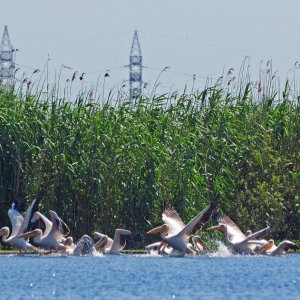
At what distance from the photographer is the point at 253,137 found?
37.8 metres

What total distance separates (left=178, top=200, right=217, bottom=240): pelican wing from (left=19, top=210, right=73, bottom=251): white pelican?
2585 millimetres

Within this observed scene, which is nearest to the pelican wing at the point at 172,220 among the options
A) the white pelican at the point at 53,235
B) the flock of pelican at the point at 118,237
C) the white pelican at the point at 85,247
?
the flock of pelican at the point at 118,237

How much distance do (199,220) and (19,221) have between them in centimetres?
448

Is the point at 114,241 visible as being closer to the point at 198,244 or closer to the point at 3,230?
the point at 198,244

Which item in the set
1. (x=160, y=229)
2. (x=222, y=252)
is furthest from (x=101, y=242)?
(x=222, y=252)

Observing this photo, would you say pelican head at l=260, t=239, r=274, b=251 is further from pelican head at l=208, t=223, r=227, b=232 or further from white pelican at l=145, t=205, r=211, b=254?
white pelican at l=145, t=205, r=211, b=254

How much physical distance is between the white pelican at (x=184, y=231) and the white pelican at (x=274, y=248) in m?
1.62

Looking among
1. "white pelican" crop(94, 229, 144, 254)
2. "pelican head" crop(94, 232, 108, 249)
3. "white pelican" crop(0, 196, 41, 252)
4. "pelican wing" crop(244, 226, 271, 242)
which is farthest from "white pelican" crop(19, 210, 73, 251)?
"pelican wing" crop(244, 226, 271, 242)

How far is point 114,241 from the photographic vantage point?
33.9 metres

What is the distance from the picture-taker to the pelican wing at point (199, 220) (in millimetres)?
33281

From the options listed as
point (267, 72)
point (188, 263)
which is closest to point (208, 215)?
point (188, 263)

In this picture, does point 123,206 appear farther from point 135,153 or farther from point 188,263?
point 188,263

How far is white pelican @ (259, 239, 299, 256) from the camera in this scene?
113ft

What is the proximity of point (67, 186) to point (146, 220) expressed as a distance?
2.02 meters
